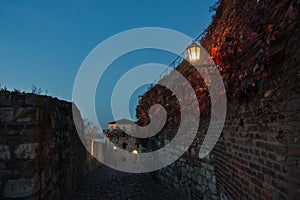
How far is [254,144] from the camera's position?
2283 mm

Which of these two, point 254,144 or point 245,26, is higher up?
point 245,26

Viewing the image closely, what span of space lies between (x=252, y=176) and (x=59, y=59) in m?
58.7

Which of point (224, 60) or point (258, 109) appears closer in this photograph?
point (258, 109)

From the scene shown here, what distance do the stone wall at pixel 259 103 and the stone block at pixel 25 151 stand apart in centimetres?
269

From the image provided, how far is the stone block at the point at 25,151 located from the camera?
2666mm

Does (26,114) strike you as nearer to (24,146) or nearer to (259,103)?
(24,146)

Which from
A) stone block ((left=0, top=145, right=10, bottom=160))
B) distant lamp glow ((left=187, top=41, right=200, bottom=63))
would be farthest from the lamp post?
stone block ((left=0, top=145, right=10, bottom=160))

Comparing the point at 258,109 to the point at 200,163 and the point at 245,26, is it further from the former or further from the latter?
the point at 200,163

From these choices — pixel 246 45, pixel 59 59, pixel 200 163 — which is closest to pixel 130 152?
pixel 200 163

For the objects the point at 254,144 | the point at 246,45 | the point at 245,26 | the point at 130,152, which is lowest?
the point at 130,152

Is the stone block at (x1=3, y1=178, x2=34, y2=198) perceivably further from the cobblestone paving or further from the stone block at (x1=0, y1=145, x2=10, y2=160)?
the cobblestone paving

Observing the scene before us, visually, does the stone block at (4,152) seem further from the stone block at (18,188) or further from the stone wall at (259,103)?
the stone wall at (259,103)

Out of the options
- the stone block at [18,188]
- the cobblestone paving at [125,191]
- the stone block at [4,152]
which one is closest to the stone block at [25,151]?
the stone block at [4,152]

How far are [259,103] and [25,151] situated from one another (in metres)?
2.86
